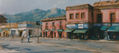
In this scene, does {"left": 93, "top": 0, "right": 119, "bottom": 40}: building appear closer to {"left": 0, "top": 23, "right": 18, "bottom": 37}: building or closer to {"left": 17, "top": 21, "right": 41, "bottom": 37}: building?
{"left": 17, "top": 21, "right": 41, "bottom": 37}: building

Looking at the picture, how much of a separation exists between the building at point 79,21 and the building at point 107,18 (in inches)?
77.2

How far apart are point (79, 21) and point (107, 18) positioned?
Result: 7.54m

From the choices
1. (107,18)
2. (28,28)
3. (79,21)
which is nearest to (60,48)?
(79,21)

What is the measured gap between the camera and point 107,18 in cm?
3950

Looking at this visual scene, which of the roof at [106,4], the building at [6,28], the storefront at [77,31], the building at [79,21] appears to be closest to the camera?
the roof at [106,4]

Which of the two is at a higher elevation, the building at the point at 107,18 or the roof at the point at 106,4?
the roof at the point at 106,4

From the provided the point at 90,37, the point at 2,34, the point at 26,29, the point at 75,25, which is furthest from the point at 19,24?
the point at 90,37

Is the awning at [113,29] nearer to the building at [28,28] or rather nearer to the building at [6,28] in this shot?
the building at [28,28]

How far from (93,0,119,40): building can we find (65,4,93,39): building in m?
1.96

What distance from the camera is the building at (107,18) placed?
37.8 meters

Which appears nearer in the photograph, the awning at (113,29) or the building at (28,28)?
the awning at (113,29)

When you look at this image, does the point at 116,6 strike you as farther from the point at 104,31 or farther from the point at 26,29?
the point at 26,29

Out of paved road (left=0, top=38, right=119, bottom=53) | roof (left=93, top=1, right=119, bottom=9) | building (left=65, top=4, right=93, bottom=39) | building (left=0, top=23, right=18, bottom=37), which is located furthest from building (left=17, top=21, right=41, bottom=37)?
paved road (left=0, top=38, right=119, bottom=53)

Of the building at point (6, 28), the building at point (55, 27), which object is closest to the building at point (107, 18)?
the building at point (55, 27)
